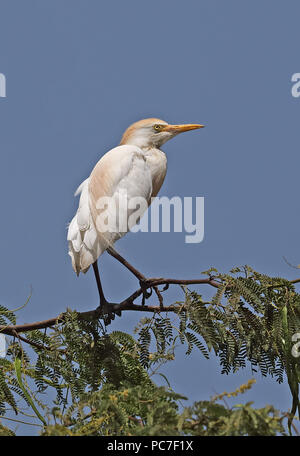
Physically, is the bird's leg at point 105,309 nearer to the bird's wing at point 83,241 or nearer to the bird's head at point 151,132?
the bird's wing at point 83,241

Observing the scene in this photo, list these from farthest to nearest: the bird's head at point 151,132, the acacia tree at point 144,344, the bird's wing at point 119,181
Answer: the bird's head at point 151,132 → the bird's wing at point 119,181 → the acacia tree at point 144,344

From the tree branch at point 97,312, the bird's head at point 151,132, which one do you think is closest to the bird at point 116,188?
the bird's head at point 151,132

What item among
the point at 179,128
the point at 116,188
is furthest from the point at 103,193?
the point at 179,128

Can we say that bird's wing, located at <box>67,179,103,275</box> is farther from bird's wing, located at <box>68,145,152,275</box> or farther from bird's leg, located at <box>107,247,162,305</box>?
bird's leg, located at <box>107,247,162,305</box>

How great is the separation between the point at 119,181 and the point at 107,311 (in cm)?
117

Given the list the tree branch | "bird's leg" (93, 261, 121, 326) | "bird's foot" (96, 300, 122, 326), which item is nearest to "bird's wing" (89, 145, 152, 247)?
"bird's leg" (93, 261, 121, 326)

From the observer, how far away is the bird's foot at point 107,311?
451cm

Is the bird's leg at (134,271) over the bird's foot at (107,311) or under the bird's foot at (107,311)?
over

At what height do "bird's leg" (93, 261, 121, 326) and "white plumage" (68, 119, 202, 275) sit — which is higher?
"white plumage" (68, 119, 202, 275)

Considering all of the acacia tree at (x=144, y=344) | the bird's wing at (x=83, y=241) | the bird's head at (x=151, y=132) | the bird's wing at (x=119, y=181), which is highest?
the bird's head at (x=151, y=132)

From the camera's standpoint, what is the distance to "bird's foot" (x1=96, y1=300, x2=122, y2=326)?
4.51 metres

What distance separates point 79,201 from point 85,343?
4.61 ft

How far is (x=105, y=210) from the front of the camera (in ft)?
16.9
